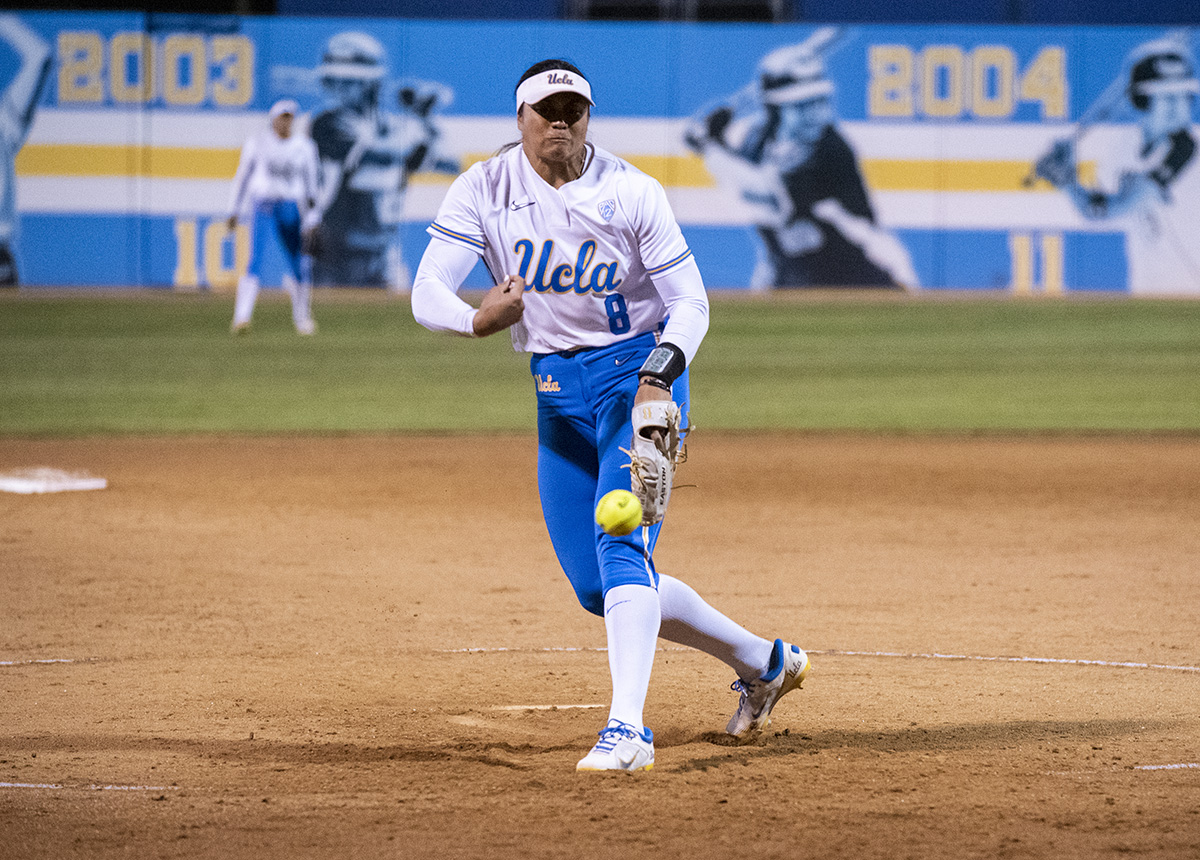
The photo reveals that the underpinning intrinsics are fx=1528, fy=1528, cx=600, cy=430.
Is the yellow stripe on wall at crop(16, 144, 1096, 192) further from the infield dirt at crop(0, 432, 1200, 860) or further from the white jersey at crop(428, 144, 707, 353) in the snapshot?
the white jersey at crop(428, 144, 707, 353)

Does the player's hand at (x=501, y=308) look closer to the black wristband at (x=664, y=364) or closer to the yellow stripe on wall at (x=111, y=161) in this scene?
the black wristband at (x=664, y=364)

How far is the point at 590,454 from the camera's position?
14.6 feet

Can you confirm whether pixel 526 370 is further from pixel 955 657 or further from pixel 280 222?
pixel 955 657

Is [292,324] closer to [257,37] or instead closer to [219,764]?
[257,37]

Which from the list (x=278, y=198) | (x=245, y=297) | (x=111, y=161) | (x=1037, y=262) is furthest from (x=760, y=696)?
(x=1037, y=262)

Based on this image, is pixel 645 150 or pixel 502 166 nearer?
pixel 502 166

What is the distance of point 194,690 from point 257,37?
20113 mm

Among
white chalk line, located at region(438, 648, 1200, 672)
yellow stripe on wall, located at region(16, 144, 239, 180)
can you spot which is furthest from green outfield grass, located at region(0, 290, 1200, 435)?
white chalk line, located at region(438, 648, 1200, 672)

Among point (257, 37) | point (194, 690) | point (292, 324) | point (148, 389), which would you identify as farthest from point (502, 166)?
point (257, 37)

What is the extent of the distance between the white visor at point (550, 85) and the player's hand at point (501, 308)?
0.50m

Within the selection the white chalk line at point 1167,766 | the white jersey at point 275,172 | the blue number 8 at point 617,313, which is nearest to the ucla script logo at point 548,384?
the blue number 8 at point 617,313

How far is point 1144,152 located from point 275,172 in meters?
13.8

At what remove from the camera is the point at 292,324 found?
788 inches

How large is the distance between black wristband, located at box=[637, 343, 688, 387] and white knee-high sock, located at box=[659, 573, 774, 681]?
61cm
